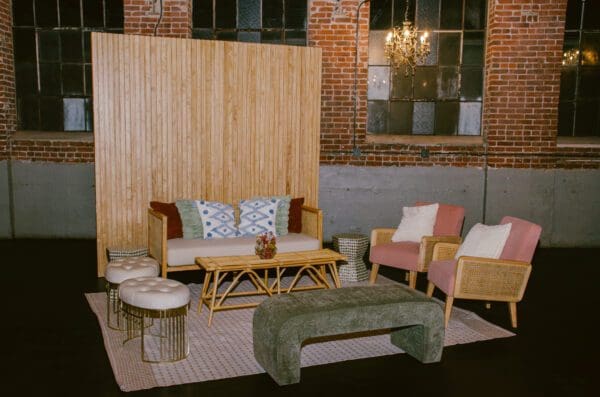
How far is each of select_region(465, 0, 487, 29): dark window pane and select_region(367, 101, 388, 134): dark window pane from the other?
5.65 ft

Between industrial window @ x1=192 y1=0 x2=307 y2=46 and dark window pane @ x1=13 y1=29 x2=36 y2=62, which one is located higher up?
industrial window @ x1=192 y1=0 x2=307 y2=46

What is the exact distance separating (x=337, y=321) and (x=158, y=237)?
2.58m

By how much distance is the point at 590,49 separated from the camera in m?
8.32

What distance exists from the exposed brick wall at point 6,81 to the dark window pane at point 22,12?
0.26 feet

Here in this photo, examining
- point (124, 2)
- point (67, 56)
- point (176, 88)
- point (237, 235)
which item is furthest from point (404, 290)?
point (67, 56)

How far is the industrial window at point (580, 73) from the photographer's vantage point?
27.1ft

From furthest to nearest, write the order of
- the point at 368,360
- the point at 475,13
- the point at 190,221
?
1. the point at 475,13
2. the point at 190,221
3. the point at 368,360

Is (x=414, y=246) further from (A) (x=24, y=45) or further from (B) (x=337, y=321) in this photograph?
(A) (x=24, y=45)

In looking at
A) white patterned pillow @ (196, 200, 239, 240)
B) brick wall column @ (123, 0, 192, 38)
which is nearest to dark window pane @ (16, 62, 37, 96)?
brick wall column @ (123, 0, 192, 38)

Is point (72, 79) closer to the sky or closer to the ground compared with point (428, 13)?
closer to the ground

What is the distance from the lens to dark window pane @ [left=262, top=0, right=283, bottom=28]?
812 centimetres

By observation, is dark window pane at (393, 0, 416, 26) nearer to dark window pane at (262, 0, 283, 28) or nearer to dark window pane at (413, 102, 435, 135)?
dark window pane at (413, 102, 435, 135)

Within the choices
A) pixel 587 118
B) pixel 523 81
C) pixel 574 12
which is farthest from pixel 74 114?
pixel 587 118

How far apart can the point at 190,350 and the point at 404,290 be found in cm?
166
